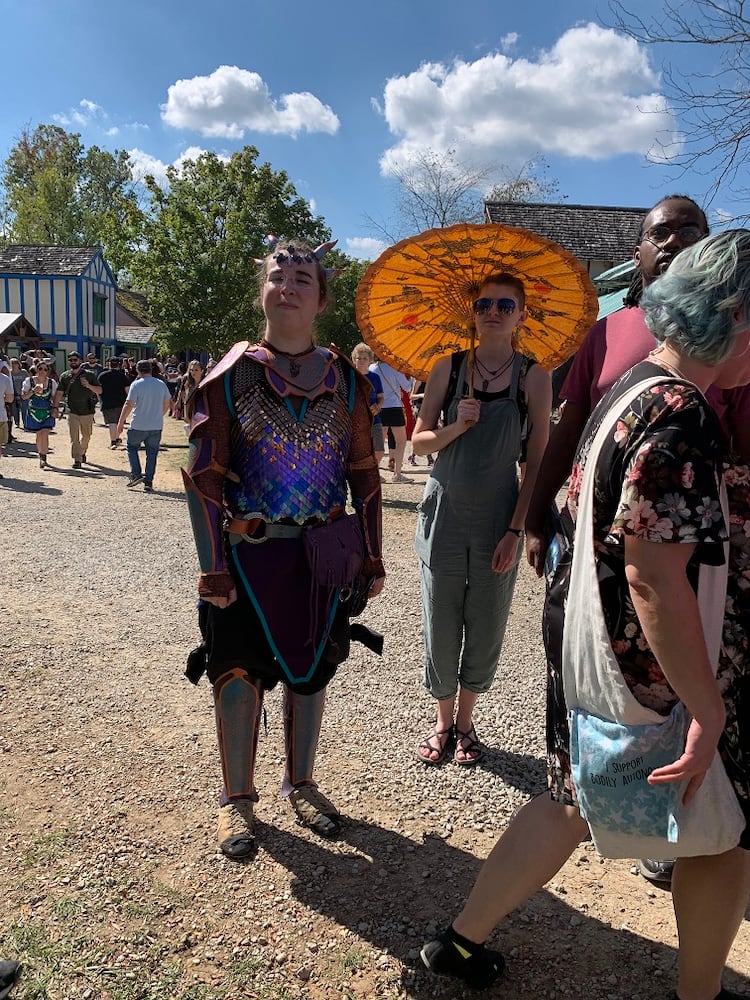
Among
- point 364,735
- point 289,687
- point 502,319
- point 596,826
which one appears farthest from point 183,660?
point 596,826

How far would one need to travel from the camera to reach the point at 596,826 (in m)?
1.51

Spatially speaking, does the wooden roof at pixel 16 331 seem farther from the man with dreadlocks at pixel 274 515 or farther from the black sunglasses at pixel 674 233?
the black sunglasses at pixel 674 233

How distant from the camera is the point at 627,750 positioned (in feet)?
4.71

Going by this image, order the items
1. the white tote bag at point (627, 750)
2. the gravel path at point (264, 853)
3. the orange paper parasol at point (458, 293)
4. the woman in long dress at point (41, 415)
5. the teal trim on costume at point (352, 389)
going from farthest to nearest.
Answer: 1. the woman in long dress at point (41, 415)
2. the orange paper parasol at point (458, 293)
3. the teal trim on costume at point (352, 389)
4. the gravel path at point (264, 853)
5. the white tote bag at point (627, 750)

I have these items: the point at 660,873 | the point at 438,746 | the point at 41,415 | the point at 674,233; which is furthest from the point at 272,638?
the point at 41,415

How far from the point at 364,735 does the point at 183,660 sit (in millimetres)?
1361

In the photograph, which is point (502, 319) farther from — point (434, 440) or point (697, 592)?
point (697, 592)

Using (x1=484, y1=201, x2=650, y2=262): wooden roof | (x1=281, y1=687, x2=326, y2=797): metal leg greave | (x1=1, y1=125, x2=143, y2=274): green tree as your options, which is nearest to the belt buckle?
(x1=281, y1=687, x2=326, y2=797): metal leg greave

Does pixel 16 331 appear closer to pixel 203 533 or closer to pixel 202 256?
pixel 202 256

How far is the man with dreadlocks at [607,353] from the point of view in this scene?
2.06 metres

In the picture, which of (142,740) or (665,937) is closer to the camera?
(665,937)

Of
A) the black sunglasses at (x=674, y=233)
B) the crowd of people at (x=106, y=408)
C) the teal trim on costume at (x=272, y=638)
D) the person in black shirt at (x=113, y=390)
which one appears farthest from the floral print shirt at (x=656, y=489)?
the person in black shirt at (x=113, y=390)

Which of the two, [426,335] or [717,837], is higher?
[426,335]

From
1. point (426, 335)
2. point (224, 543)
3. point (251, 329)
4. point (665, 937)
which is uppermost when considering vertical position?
point (251, 329)
